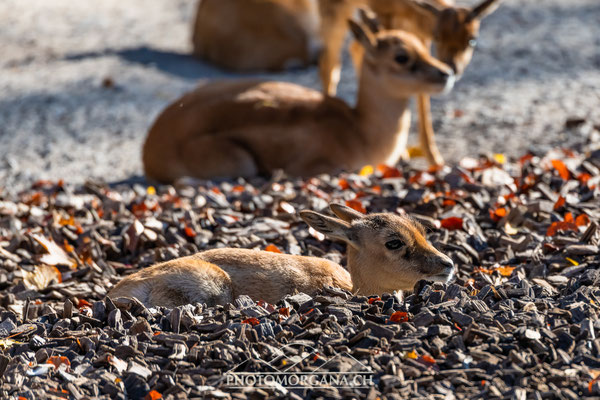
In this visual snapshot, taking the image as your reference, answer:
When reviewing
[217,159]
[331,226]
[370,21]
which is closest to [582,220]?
[331,226]

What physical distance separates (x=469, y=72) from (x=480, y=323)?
852 cm

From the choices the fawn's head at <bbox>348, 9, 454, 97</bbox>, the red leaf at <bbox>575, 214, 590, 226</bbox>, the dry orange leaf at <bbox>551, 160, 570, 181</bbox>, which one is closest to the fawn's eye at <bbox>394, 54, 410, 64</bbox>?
the fawn's head at <bbox>348, 9, 454, 97</bbox>

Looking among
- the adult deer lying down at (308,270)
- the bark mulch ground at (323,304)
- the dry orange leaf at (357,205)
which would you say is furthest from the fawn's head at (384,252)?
the dry orange leaf at (357,205)

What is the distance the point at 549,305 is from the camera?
4.34 m

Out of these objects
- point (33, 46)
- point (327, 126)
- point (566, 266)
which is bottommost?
point (33, 46)

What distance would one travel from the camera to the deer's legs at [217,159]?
8.53m

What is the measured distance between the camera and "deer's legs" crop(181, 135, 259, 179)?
853 cm

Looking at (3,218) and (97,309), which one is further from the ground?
(97,309)

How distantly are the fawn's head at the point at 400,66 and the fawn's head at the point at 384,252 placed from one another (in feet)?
11.7

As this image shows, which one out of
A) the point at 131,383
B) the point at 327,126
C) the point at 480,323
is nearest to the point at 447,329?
the point at 480,323

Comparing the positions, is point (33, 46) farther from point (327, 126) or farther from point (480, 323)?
point (480, 323)

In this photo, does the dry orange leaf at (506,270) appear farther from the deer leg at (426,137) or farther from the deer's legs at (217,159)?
the deer leg at (426,137)

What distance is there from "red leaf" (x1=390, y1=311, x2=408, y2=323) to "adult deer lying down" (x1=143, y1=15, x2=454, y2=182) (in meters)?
4.37

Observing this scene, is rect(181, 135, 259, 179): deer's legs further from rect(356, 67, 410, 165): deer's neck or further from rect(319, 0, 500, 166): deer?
rect(319, 0, 500, 166): deer
